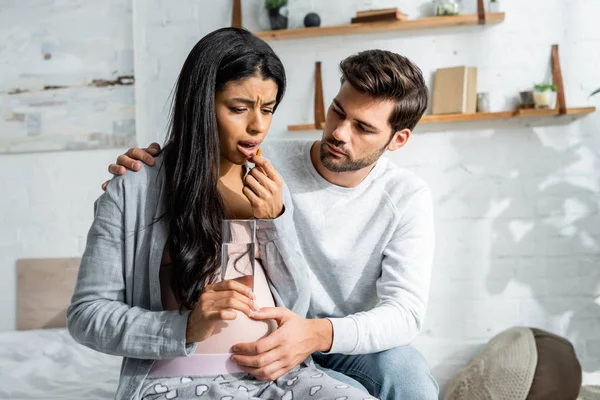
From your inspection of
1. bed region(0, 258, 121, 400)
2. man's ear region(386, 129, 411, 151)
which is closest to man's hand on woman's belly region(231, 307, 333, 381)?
man's ear region(386, 129, 411, 151)

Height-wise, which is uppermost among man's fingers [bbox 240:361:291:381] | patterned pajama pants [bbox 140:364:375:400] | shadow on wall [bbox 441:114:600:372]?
man's fingers [bbox 240:361:291:381]

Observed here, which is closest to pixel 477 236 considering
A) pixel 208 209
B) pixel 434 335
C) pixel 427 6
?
pixel 434 335

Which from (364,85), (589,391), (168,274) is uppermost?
(364,85)

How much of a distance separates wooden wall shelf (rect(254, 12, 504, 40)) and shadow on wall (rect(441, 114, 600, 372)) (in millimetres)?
515

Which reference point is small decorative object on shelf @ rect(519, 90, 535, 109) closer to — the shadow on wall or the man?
the shadow on wall

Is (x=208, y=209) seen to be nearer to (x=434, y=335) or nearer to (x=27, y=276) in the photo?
(x=434, y=335)

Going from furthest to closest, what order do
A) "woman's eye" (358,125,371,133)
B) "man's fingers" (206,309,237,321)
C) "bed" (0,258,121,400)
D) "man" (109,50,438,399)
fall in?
"bed" (0,258,121,400)
"woman's eye" (358,125,371,133)
"man" (109,50,438,399)
"man's fingers" (206,309,237,321)

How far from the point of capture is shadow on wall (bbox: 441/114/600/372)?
324 cm

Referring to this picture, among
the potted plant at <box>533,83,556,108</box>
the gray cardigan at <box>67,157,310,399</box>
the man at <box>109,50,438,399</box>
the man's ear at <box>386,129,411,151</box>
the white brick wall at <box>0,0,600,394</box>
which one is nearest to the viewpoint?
the gray cardigan at <box>67,157,310,399</box>

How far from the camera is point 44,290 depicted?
141 inches

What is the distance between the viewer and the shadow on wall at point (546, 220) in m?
3.24

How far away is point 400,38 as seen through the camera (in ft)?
10.9

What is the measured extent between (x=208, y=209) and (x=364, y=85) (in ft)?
2.17

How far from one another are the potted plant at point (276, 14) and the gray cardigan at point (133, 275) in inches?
76.4
